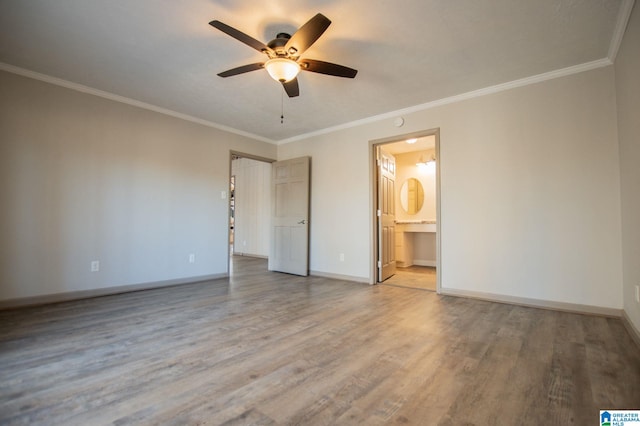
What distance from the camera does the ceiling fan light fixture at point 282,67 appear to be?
2449 mm

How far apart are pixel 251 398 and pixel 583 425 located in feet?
5.21

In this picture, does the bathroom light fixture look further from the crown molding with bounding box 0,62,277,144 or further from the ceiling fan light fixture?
the ceiling fan light fixture

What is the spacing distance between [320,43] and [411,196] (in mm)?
4692

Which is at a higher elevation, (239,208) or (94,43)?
(94,43)

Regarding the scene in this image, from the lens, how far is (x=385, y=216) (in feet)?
15.7

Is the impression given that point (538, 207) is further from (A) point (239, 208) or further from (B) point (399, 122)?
(A) point (239, 208)

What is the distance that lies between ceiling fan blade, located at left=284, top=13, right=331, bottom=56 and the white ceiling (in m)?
0.28

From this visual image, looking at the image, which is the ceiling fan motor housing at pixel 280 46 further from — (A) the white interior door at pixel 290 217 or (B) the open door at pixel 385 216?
(A) the white interior door at pixel 290 217

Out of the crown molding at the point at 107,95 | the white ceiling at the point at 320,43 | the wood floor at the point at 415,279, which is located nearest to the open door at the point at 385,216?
the wood floor at the point at 415,279

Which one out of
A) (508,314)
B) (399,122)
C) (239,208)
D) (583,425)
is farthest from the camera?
(239,208)

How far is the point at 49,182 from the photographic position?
3361 mm

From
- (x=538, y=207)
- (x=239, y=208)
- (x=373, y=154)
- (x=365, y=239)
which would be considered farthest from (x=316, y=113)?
(x=239, y=208)

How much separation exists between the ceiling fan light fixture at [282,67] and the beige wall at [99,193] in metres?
2.66

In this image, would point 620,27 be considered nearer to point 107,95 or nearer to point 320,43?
point 320,43
